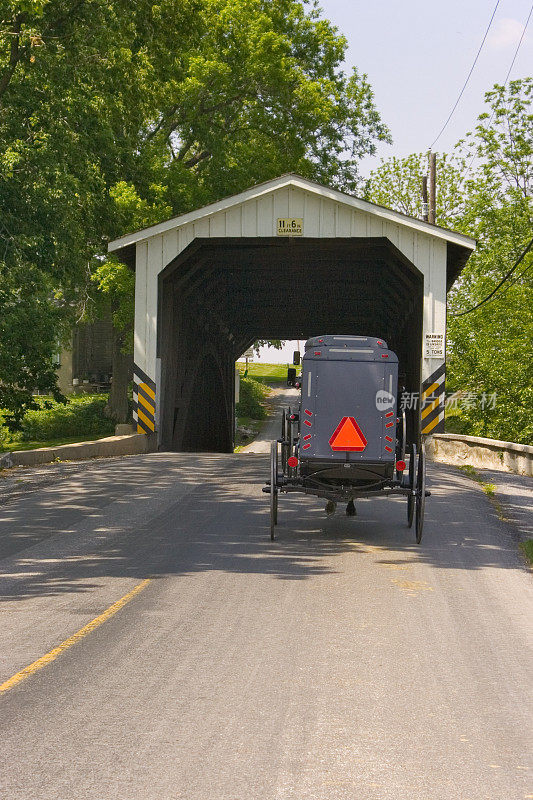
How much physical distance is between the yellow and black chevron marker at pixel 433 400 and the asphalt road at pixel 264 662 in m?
10.5

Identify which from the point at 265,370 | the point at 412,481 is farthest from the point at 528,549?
the point at 265,370

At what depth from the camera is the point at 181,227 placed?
24.0 meters

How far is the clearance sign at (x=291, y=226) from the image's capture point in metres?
23.6

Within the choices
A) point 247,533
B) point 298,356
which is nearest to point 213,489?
point 298,356

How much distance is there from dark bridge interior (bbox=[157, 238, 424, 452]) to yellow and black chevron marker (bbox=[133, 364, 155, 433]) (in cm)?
61

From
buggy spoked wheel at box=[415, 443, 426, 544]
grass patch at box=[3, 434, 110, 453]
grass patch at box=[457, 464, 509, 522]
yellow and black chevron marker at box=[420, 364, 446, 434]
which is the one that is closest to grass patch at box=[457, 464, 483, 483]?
grass patch at box=[457, 464, 509, 522]

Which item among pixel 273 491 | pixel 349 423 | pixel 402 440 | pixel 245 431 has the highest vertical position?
pixel 349 423

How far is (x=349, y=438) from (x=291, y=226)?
1299cm

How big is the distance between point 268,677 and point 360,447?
5671mm

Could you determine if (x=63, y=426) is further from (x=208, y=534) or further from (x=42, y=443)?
(x=208, y=534)

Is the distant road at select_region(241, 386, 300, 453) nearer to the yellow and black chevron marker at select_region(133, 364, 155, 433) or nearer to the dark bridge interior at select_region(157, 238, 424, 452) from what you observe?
the dark bridge interior at select_region(157, 238, 424, 452)

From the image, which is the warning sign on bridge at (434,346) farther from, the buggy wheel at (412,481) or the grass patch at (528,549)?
the grass patch at (528,549)

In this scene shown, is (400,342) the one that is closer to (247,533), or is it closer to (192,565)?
(247,533)

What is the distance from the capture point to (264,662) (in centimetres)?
643
